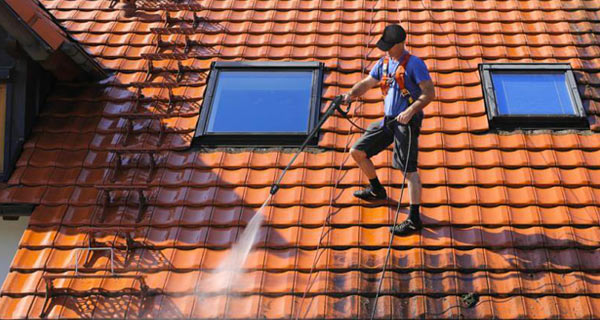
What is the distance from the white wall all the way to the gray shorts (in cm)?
309

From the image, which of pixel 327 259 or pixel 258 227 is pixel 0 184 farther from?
pixel 327 259

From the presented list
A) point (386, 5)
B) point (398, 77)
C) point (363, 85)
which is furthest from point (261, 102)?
point (386, 5)

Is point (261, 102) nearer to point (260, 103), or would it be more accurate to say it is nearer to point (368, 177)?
point (260, 103)

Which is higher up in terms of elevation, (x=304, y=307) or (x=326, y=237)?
(x=326, y=237)

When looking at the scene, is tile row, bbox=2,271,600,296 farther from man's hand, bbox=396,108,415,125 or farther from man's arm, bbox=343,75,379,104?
man's arm, bbox=343,75,379,104

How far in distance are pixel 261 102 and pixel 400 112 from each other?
1.78 meters

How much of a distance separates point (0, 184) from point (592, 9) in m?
6.50

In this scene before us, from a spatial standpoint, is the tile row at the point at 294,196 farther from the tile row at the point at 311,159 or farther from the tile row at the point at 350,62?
the tile row at the point at 350,62

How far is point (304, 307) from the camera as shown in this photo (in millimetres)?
4848

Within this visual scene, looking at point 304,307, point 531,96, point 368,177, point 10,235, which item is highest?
point 531,96

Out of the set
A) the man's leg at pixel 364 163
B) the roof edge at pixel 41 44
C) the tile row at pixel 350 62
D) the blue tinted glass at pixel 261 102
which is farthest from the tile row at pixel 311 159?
the tile row at pixel 350 62

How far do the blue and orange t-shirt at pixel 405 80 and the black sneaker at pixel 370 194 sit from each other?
682 millimetres

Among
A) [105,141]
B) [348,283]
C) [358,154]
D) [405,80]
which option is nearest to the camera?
[348,283]

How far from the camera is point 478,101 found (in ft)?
21.3
